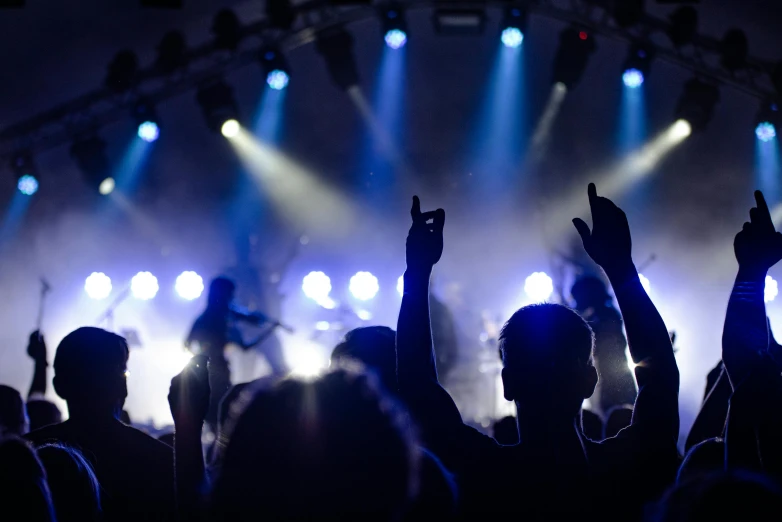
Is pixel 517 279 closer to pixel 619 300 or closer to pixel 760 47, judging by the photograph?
pixel 760 47

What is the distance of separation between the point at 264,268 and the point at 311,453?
11.0 meters

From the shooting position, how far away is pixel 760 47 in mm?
8734

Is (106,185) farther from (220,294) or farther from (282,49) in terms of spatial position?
(220,294)

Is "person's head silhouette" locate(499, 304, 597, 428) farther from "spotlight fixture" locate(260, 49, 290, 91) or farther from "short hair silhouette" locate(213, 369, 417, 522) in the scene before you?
"spotlight fixture" locate(260, 49, 290, 91)

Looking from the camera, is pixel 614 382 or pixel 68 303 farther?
pixel 68 303

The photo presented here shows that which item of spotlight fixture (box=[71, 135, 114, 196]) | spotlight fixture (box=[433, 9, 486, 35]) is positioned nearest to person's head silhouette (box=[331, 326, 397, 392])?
spotlight fixture (box=[433, 9, 486, 35])

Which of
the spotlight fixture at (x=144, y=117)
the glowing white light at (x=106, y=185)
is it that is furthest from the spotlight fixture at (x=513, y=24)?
the glowing white light at (x=106, y=185)

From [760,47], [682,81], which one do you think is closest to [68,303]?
[682,81]

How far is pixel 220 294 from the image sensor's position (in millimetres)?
6129

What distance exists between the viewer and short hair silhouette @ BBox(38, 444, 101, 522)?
4.73ft

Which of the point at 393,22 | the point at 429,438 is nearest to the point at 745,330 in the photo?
the point at 429,438

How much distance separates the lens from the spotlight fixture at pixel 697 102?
873 centimetres

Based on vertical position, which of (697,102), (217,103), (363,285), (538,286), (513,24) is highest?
(513,24)

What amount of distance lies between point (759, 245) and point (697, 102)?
26.6 feet
